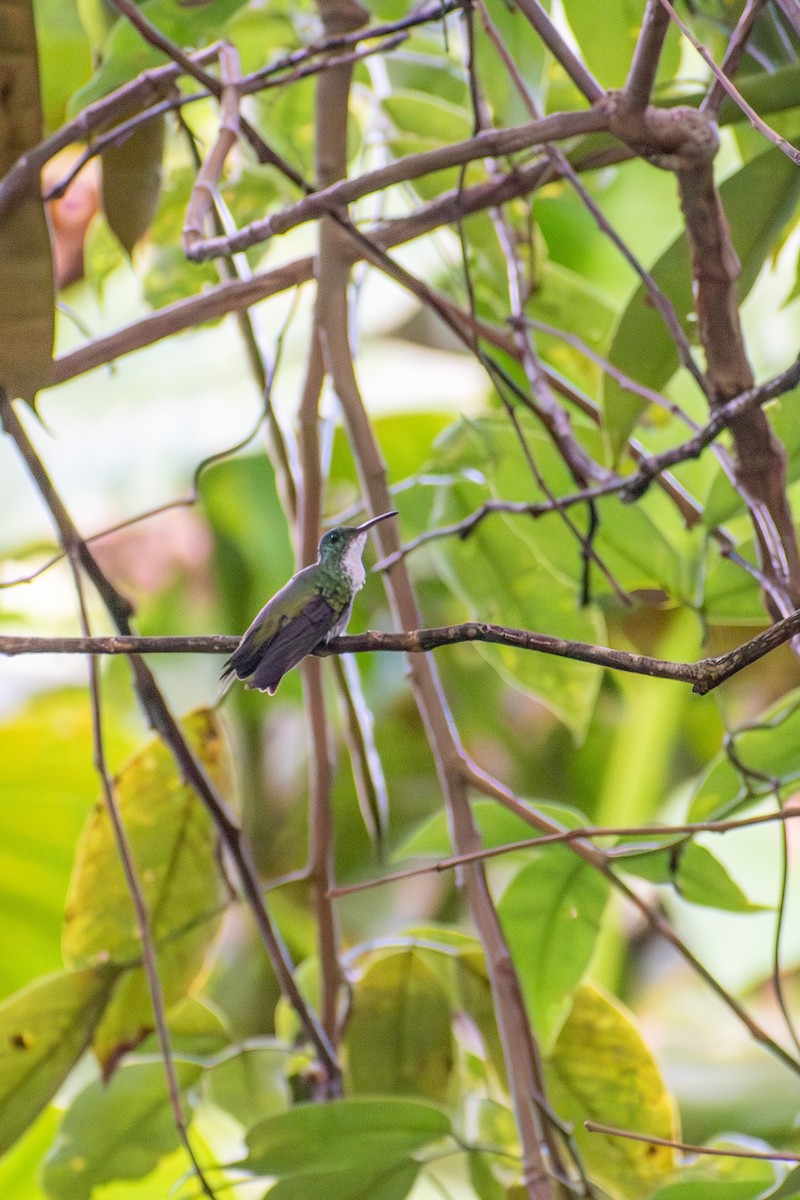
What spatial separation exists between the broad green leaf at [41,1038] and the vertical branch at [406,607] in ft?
0.98

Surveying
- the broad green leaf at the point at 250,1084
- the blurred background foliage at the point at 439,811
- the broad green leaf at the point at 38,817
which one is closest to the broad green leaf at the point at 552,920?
the blurred background foliage at the point at 439,811

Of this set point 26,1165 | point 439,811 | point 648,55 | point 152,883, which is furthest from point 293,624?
point 26,1165

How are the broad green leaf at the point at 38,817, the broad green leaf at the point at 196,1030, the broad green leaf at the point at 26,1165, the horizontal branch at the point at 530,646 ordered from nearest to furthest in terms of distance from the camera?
the horizontal branch at the point at 530,646, the broad green leaf at the point at 196,1030, the broad green leaf at the point at 26,1165, the broad green leaf at the point at 38,817

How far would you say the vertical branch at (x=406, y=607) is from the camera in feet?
2.17

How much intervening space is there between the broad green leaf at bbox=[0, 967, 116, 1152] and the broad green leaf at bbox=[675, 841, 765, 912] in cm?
41

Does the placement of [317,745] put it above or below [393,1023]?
above

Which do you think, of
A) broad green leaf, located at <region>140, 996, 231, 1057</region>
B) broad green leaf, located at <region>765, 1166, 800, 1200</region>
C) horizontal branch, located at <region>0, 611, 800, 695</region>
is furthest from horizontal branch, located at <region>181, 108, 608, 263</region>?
broad green leaf, located at <region>140, 996, 231, 1057</region>

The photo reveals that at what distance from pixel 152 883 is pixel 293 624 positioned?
1.52ft

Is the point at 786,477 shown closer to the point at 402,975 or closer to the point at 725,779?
the point at 725,779

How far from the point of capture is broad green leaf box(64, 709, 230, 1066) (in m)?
0.81

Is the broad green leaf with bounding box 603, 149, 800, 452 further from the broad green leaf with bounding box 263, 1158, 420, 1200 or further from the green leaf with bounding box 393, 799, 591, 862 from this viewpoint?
the broad green leaf with bounding box 263, 1158, 420, 1200

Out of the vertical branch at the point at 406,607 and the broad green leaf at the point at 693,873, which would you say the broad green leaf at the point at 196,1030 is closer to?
the vertical branch at the point at 406,607

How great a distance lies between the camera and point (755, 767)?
68cm

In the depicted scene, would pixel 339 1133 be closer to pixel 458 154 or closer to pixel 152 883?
pixel 152 883
